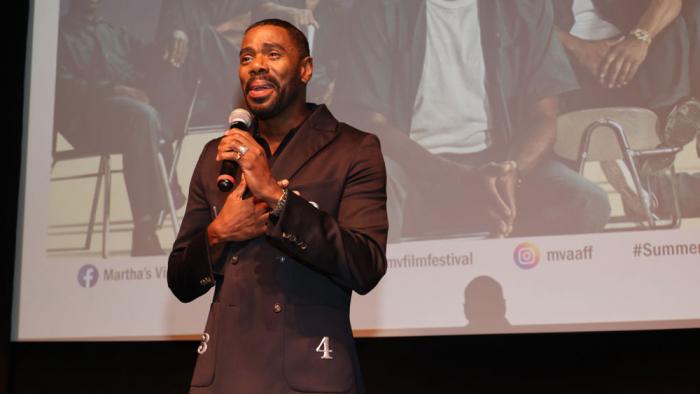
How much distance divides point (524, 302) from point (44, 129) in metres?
2.52

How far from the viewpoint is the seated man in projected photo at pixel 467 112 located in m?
3.37

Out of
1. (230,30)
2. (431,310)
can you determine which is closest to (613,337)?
(431,310)

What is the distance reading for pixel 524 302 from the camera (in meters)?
3.31

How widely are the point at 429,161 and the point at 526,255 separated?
0.56 metres

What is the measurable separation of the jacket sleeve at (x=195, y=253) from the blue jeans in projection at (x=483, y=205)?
1.62 m

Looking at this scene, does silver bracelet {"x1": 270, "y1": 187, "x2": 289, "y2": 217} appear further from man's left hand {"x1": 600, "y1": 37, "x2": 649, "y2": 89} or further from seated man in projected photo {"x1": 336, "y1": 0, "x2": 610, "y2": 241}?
man's left hand {"x1": 600, "y1": 37, "x2": 649, "y2": 89}

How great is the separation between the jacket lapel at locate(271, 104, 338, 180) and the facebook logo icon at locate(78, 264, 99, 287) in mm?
2425

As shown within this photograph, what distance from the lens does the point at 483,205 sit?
11.2 feet

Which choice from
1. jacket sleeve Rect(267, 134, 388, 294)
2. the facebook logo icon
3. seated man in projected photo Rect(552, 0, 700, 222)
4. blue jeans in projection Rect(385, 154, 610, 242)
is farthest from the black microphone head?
the facebook logo icon

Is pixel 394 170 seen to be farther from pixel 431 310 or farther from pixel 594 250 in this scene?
pixel 594 250

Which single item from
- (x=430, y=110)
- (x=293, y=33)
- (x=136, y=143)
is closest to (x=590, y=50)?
(x=430, y=110)

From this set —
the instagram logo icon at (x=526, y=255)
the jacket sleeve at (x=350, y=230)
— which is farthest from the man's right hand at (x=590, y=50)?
the jacket sleeve at (x=350, y=230)

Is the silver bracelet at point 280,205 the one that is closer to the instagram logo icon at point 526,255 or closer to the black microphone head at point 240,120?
the black microphone head at point 240,120

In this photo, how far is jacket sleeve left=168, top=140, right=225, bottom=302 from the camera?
1.77 m
